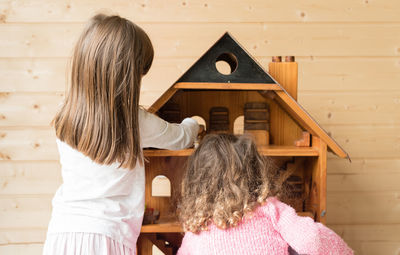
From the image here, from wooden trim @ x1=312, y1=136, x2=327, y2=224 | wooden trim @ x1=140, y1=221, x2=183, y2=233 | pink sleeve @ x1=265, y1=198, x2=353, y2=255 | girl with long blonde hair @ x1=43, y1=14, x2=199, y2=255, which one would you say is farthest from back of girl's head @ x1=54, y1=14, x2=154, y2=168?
wooden trim @ x1=312, y1=136, x2=327, y2=224

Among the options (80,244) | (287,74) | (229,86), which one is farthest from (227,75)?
(80,244)

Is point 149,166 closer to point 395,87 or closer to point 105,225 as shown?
point 105,225

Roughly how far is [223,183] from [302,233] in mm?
207


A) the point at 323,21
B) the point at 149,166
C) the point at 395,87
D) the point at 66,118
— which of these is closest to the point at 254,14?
the point at 323,21

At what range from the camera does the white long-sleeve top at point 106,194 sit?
3.18ft

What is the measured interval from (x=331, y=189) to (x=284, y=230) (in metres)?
0.71

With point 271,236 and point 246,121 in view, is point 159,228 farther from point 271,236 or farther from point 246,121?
point 246,121

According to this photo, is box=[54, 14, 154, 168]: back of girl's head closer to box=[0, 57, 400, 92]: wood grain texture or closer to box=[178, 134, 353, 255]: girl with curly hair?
box=[178, 134, 353, 255]: girl with curly hair

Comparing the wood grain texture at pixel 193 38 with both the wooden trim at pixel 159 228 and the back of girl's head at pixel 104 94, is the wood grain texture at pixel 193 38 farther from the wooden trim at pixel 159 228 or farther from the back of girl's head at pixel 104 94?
the wooden trim at pixel 159 228

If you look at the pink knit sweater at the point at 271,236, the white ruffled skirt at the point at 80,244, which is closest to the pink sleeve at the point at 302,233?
the pink knit sweater at the point at 271,236

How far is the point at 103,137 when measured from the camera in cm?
94

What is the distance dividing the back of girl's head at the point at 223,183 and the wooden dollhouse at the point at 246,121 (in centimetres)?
9

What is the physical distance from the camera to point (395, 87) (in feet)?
5.09

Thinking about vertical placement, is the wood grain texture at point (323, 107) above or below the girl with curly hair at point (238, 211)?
above
